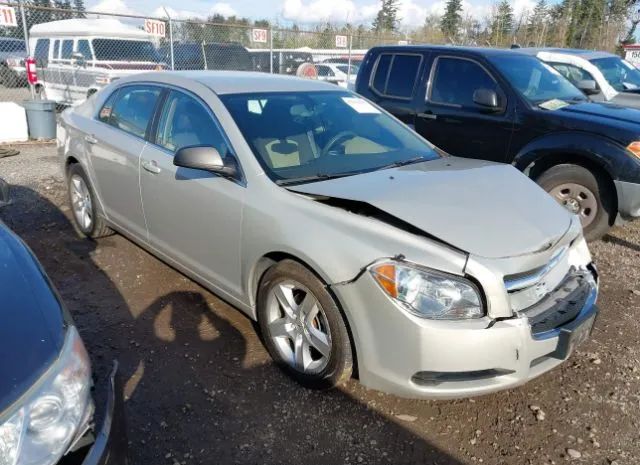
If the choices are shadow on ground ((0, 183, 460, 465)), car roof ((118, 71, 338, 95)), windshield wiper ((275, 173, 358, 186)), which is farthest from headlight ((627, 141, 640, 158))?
shadow on ground ((0, 183, 460, 465))

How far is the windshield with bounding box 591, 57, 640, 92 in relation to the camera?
946cm

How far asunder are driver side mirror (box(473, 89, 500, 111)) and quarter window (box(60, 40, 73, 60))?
11145 millimetres

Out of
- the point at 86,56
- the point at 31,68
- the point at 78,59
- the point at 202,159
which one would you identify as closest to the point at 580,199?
the point at 202,159

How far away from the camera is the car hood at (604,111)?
16.9 ft

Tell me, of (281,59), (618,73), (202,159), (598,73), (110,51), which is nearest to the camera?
(202,159)

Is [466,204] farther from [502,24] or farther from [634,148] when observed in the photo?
[502,24]

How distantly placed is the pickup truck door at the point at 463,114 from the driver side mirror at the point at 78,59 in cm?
955

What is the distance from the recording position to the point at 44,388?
1.36 metres

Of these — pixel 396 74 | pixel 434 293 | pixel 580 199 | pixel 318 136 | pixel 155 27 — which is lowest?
pixel 580 199

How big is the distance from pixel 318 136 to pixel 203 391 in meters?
1.76

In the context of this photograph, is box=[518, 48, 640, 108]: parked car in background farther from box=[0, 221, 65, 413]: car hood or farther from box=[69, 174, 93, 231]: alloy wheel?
box=[0, 221, 65, 413]: car hood

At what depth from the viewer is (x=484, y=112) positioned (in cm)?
573

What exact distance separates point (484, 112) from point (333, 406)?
4.13m

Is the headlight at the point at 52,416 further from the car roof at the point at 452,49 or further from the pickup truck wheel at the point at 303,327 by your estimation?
the car roof at the point at 452,49
